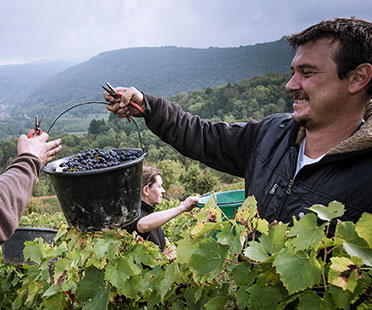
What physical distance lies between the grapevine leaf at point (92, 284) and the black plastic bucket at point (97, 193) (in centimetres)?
52

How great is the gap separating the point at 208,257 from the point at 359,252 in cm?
36

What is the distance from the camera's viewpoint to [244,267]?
85cm

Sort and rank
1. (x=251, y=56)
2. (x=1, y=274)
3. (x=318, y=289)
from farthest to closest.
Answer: (x=251, y=56), (x=1, y=274), (x=318, y=289)

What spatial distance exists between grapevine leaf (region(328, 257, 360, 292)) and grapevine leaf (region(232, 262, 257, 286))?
0.23 m

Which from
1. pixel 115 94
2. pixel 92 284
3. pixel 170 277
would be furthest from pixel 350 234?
pixel 115 94

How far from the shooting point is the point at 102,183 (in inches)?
64.7

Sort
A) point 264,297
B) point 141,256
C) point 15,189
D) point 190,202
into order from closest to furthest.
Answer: point 264,297, point 141,256, point 15,189, point 190,202

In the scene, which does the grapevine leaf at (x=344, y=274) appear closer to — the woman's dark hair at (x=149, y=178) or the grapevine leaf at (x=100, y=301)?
the grapevine leaf at (x=100, y=301)

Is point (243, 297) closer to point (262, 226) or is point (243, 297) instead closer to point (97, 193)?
point (262, 226)

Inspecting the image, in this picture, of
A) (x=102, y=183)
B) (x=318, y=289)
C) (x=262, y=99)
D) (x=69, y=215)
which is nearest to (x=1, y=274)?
(x=69, y=215)

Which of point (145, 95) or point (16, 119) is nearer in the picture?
point (145, 95)

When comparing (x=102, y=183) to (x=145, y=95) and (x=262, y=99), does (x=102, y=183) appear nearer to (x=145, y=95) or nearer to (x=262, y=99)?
(x=145, y=95)

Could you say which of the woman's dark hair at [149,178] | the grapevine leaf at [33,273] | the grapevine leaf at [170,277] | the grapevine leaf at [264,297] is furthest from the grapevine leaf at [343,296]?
the woman's dark hair at [149,178]

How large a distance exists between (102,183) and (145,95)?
0.69m
